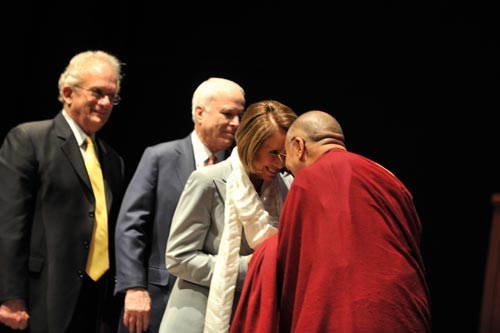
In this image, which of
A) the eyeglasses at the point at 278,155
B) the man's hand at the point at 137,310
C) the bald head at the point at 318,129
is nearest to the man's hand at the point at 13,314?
the man's hand at the point at 137,310

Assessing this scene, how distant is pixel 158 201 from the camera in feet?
10.3

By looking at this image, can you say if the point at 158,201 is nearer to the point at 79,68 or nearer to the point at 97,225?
the point at 97,225

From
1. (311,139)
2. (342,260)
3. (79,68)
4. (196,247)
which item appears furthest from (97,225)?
(342,260)

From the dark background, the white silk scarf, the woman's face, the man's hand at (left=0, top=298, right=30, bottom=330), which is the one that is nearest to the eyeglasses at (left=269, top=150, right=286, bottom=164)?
the woman's face

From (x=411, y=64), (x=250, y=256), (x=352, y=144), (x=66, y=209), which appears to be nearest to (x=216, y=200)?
(x=250, y=256)

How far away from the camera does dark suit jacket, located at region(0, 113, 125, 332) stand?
3.05m

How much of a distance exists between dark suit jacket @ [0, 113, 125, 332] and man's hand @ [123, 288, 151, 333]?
28 cm

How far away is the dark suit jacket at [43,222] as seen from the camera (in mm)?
3051

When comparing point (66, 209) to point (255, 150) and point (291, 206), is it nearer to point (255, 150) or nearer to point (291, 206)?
point (255, 150)

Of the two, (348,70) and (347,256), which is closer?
(347,256)

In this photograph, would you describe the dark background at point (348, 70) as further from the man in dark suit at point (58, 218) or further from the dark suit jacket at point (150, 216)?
the dark suit jacket at point (150, 216)

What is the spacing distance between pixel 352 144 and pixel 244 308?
84.2 inches

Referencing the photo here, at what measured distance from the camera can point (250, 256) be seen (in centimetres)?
266

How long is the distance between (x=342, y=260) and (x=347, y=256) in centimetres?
2
